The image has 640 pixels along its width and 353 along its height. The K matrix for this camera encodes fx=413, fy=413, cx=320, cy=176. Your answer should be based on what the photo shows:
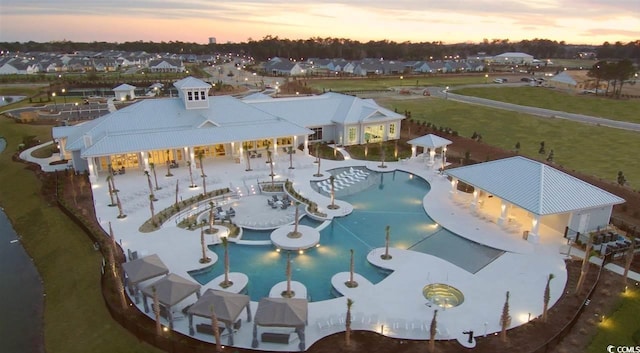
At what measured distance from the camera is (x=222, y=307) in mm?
16828

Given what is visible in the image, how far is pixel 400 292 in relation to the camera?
20391 millimetres

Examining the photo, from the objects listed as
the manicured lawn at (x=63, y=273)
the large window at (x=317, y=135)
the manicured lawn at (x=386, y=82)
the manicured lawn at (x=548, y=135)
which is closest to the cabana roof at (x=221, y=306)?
the manicured lawn at (x=63, y=273)

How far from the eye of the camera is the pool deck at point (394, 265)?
17984 millimetres

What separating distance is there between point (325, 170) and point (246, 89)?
58.4 meters

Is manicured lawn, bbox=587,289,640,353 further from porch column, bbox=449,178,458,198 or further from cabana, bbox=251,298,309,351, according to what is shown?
porch column, bbox=449,178,458,198

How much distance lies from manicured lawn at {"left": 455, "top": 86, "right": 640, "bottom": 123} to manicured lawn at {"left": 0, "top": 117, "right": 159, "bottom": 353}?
76.0m

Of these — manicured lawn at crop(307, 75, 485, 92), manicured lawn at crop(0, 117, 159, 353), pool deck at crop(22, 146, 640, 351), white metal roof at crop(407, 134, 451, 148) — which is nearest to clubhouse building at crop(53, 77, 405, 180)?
pool deck at crop(22, 146, 640, 351)

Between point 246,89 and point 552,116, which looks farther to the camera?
point 246,89

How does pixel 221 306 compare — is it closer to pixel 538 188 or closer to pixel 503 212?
pixel 503 212

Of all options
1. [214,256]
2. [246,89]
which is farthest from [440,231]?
[246,89]

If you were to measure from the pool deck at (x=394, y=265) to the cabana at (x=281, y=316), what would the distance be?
0.63m

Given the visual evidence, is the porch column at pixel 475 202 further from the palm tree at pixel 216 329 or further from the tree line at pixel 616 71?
the tree line at pixel 616 71

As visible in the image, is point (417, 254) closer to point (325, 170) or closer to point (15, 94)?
point (325, 170)

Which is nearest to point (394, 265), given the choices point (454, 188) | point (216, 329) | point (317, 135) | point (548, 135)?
point (216, 329)
